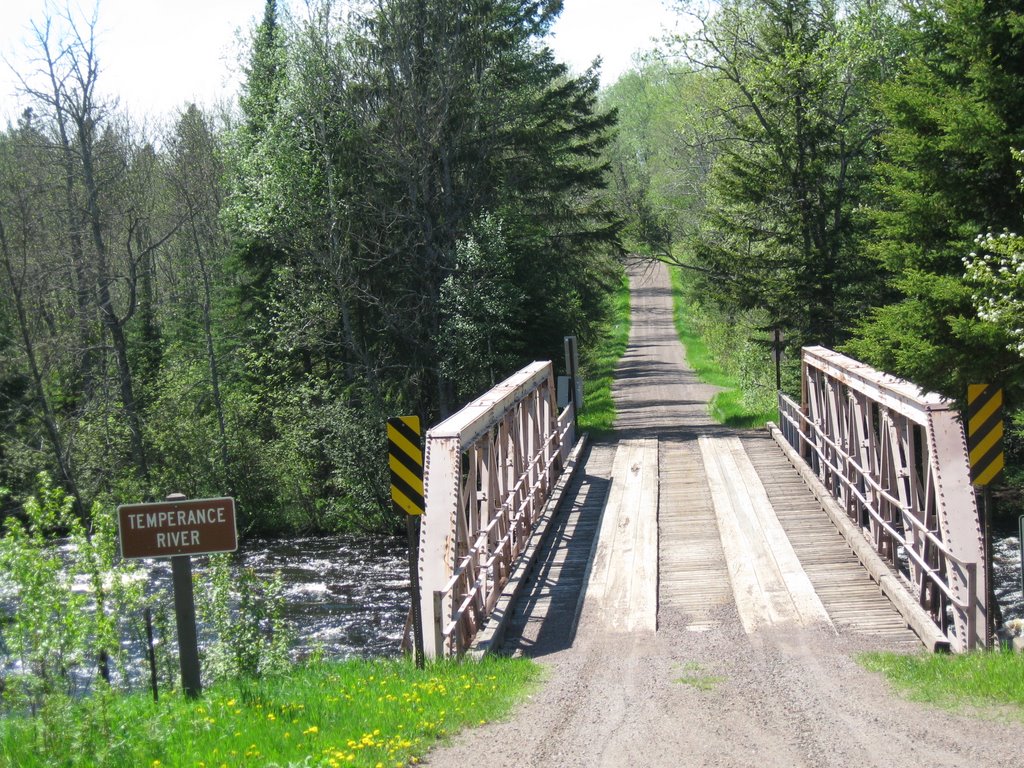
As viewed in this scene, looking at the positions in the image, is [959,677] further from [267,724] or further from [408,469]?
[267,724]

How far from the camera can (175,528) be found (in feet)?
25.9

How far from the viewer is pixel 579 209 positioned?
35.0m

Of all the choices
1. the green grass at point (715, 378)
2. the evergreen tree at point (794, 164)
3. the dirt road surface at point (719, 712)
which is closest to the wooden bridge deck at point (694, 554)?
the dirt road surface at point (719, 712)

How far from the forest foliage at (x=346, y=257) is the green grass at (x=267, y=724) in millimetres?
20050

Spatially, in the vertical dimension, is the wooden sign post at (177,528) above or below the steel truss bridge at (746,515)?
above

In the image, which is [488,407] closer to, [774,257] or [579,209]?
[774,257]

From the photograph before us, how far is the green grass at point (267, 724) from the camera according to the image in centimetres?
673

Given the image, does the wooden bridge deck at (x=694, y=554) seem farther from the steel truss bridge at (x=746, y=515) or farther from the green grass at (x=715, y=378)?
the green grass at (x=715, y=378)

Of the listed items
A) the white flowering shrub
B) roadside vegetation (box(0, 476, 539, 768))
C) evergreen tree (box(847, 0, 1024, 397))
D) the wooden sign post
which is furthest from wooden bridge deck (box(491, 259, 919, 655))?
the wooden sign post

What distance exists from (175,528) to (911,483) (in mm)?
8084

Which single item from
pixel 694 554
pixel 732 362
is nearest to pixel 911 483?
pixel 694 554

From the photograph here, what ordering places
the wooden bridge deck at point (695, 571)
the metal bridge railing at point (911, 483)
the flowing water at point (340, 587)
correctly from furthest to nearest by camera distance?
the flowing water at point (340, 587) < the wooden bridge deck at point (695, 571) < the metal bridge railing at point (911, 483)

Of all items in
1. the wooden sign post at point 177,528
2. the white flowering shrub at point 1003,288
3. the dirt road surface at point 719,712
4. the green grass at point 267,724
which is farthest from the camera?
the white flowering shrub at point 1003,288

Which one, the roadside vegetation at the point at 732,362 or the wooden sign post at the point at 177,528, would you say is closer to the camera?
the wooden sign post at the point at 177,528
